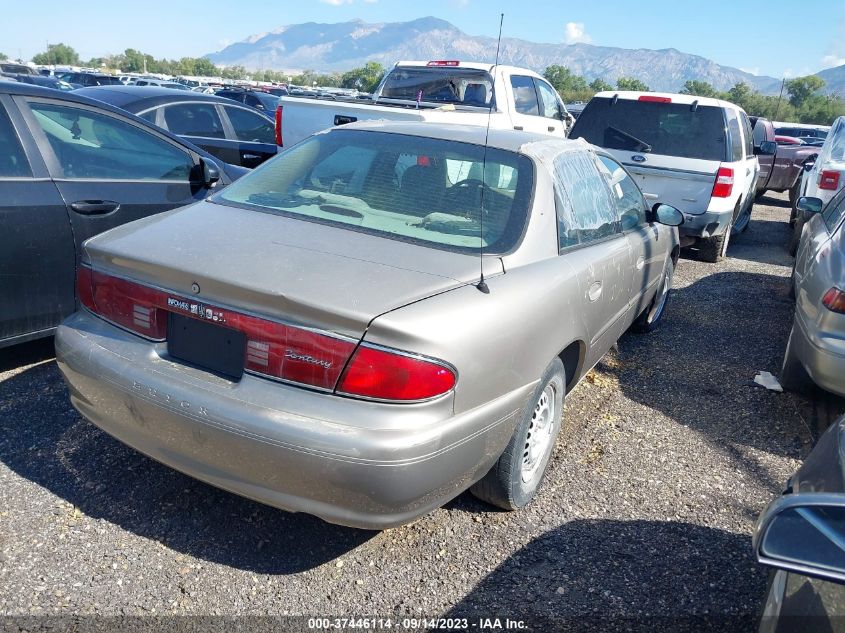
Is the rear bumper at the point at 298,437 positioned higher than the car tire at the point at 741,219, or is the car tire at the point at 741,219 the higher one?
the rear bumper at the point at 298,437

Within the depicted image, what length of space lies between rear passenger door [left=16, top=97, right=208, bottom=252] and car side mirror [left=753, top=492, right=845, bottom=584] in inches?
151

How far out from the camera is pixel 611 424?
13.5ft

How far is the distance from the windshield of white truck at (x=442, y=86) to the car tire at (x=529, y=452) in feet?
20.2

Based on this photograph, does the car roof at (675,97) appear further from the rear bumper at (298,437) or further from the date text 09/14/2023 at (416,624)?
the date text 09/14/2023 at (416,624)

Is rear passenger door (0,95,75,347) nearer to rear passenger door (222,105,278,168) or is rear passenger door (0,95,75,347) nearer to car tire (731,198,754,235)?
rear passenger door (222,105,278,168)

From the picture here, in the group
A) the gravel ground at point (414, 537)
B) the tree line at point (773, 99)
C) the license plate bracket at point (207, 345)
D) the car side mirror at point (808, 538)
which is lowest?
the gravel ground at point (414, 537)

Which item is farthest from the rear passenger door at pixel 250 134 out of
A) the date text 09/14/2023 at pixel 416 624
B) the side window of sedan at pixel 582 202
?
the date text 09/14/2023 at pixel 416 624

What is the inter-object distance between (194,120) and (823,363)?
6931mm

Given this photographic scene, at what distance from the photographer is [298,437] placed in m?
2.25

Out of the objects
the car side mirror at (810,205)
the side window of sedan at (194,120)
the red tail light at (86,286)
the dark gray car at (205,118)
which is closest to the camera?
the red tail light at (86,286)

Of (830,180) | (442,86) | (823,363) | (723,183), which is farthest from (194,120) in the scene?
(830,180)

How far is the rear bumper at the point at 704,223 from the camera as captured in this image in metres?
7.63

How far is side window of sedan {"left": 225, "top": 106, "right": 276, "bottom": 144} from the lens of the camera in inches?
342

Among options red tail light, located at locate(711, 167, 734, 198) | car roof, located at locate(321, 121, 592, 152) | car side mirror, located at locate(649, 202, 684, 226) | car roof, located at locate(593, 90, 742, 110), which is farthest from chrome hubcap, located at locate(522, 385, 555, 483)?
car roof, located at locate(593, 90, 742, 110)
